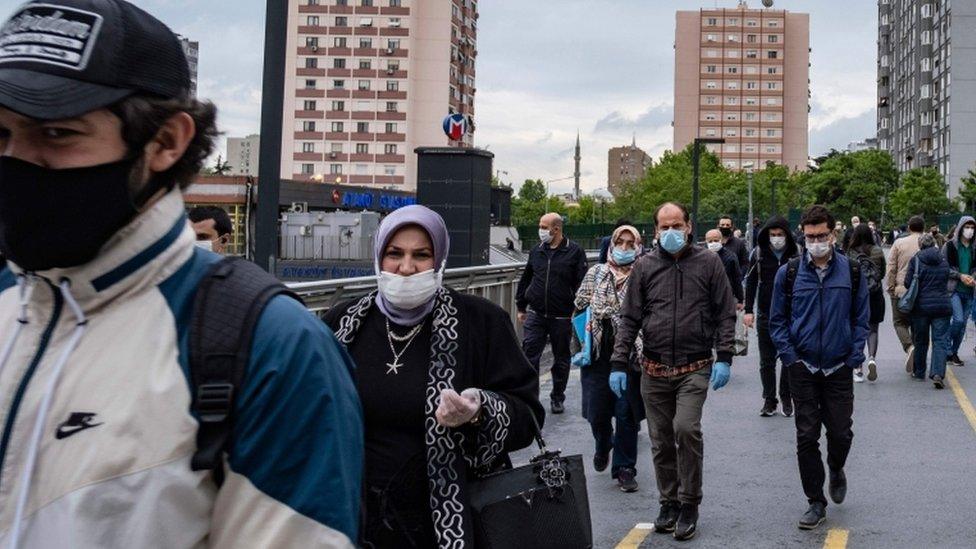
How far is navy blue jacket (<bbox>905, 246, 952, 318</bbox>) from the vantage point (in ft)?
47.7

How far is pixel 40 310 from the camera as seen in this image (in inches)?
68.2

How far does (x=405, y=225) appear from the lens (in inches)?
171

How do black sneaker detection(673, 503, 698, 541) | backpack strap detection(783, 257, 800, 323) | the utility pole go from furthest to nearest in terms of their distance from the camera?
backpack strap detection(783, 257, 800, 323) → black sneaker detection(673, 503, 698, 541) → the utility pole

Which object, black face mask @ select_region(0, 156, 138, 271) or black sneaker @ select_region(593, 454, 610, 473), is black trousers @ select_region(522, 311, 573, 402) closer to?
black sneaker @ select_region(593, 454, 610, 473)

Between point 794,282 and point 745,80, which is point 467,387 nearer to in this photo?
point 794,282

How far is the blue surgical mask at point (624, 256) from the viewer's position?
8984mm

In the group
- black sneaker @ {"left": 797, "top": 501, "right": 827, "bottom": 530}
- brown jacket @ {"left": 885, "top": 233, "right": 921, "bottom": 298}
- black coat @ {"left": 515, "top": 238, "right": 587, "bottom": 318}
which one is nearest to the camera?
black sneaker @ {"left": 797, "top": 501, "right": 827, "bottom": 530}

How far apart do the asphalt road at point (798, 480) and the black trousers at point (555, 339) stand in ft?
1.10

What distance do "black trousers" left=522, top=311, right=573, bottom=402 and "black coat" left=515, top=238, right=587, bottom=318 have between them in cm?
8

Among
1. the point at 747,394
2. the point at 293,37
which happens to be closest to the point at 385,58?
the point at 293,37

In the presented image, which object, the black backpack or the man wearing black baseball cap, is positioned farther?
the black backpack

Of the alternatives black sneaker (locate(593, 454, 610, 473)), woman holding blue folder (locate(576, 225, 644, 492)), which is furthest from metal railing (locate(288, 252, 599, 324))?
black sneaker (locate(593, 454, 610, 473))

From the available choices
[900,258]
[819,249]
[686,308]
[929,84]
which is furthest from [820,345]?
[929,84]

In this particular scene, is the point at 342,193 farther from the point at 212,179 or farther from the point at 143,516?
the point at 143,516
